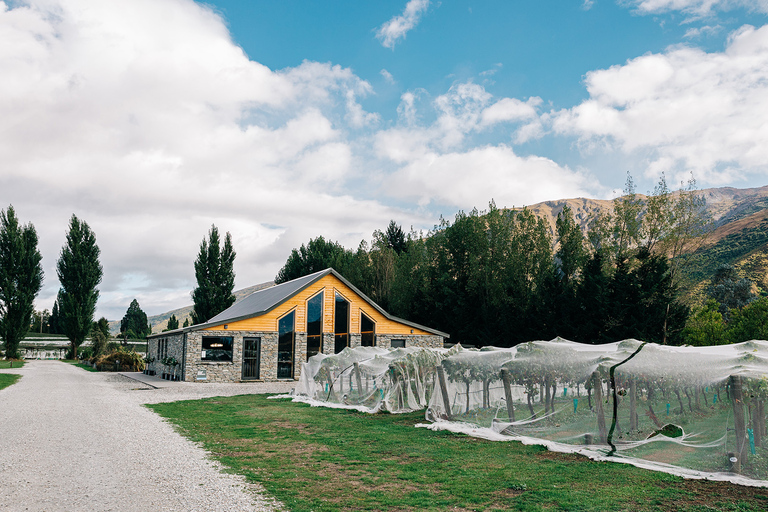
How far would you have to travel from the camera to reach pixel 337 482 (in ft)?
20.2

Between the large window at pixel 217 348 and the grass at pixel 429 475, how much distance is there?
1326cm

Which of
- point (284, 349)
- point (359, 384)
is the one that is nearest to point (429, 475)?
point (359, 384)

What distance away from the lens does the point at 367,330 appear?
2681 cm

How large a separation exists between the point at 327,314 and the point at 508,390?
17097 millimetres

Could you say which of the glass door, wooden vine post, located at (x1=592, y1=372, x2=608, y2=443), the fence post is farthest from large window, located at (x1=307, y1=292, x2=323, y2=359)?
wooden vine post, located at (x1=592, y1=372, x2=608, y2=443)

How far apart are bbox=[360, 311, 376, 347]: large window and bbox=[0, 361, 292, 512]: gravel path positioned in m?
14.6

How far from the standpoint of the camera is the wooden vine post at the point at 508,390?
9.80 m

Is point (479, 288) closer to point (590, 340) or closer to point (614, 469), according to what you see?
point (590, 340)

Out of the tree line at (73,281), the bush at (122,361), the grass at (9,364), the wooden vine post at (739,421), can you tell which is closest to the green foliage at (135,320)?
the tree line at (73,281)

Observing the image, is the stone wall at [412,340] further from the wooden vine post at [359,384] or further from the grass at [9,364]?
the grass at [9,364]

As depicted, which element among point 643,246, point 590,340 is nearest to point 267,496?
point 590,340

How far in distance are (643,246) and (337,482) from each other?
78.4 feet

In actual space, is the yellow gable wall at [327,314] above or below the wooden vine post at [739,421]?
above

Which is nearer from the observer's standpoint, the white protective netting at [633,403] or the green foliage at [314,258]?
the white protective netting at [633,403]
